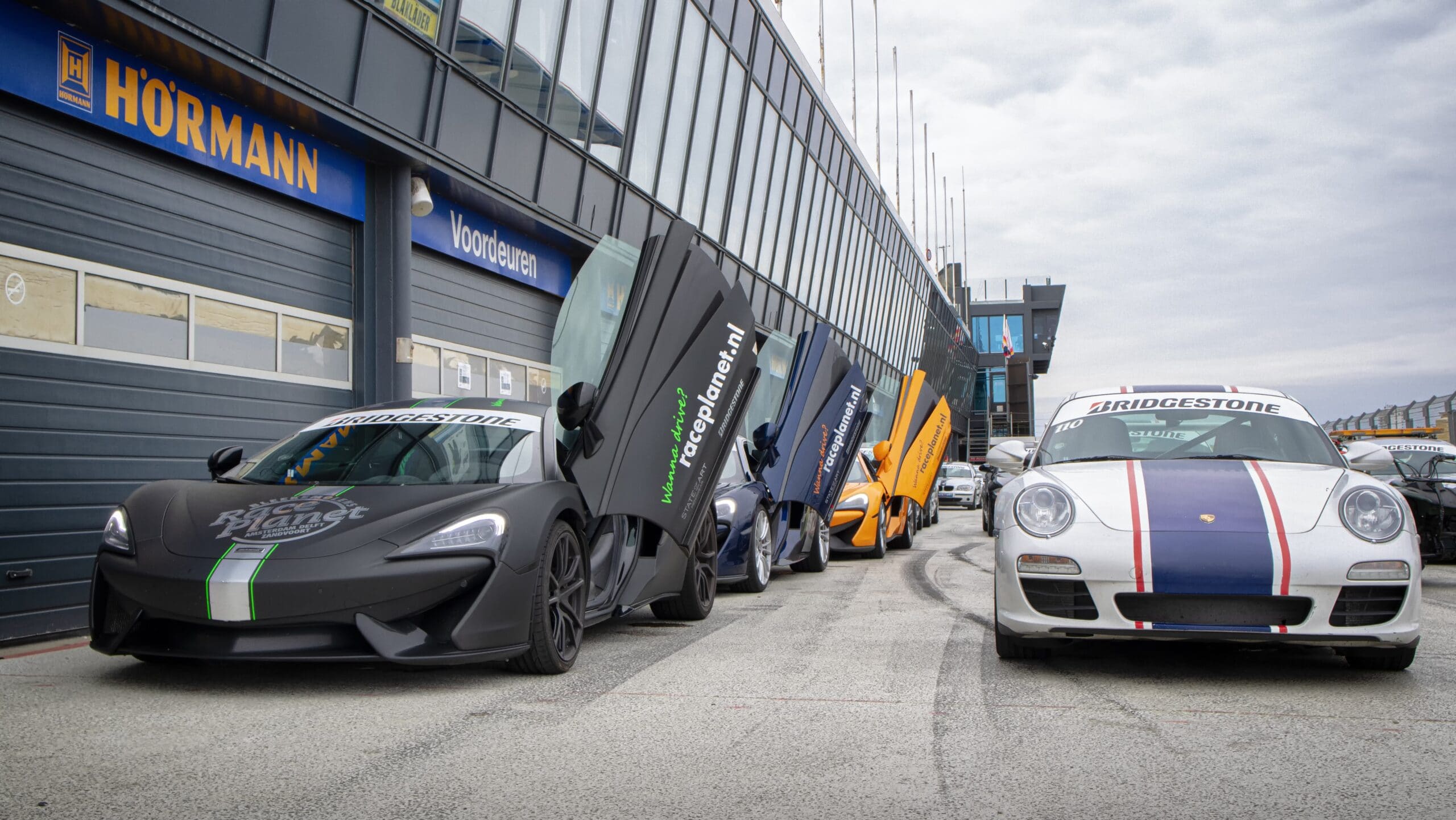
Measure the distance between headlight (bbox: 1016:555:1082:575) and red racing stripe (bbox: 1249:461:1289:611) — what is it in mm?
791

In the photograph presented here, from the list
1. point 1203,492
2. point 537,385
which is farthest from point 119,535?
point 537,385

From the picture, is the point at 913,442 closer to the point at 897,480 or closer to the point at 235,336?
the point at 897,480

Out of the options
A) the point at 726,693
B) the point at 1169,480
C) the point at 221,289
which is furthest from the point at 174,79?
the point at 1169,480

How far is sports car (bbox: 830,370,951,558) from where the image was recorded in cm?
1325

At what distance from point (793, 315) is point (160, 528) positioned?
69.7 ft

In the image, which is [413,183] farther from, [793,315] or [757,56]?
[793,315]

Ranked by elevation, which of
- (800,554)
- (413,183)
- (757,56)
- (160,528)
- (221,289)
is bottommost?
(800,554)

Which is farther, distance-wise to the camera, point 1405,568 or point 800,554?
point 800,554

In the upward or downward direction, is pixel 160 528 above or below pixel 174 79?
below

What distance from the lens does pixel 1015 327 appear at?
9125 cm

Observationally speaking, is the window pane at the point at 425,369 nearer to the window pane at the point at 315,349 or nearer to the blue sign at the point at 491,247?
the window pane at the point at 315,349

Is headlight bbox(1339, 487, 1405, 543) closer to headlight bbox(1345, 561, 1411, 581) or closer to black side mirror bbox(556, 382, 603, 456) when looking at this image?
headlight bbox(1345, 561, 1411, 581)

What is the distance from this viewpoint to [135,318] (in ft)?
25.4

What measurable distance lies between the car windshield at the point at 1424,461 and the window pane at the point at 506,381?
Result: 9.43 metres
